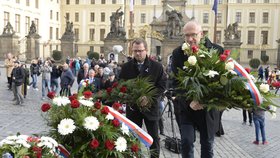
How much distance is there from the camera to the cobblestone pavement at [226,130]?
8.06 m

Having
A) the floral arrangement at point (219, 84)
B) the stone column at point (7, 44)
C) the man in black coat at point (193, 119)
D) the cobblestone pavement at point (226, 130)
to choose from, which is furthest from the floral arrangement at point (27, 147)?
the stone column at point (7, 44)

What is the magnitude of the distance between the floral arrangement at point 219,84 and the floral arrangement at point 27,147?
5.08 feet

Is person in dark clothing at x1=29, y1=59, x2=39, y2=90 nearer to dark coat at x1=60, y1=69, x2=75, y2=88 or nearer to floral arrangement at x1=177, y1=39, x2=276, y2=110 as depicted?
dark coat at x1=60, y1=69, x2=75, y2=88

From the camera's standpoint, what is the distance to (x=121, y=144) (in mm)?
3637

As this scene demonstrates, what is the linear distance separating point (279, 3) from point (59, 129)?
72.6m

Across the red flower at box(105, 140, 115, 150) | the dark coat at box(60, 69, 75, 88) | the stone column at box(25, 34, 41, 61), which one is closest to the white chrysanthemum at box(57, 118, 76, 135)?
the red flower at box(105, 140, 115, 150)

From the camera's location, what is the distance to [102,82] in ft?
34.6

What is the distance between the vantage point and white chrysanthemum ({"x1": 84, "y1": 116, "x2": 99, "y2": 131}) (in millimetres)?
3537

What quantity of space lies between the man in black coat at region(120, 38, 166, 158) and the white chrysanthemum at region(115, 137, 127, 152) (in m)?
1.71

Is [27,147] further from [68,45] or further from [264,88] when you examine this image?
[68,45]

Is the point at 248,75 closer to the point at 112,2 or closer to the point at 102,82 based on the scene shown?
the point at 102,82

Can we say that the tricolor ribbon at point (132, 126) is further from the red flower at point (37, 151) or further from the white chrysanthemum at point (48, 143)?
the red flower at point (37, 151)

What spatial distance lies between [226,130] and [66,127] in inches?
315

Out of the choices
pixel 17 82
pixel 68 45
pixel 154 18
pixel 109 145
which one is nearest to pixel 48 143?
pixel 109 145
